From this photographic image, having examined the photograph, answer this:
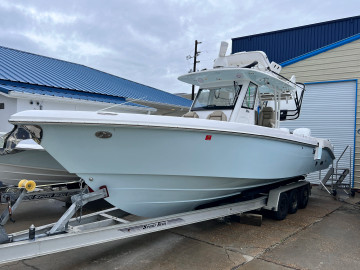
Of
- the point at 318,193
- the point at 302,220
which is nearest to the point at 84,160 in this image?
the point at 302,220

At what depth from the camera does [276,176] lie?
4.93m

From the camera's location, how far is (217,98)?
5.34 m

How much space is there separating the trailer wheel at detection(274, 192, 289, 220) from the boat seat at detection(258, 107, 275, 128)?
1316 mm

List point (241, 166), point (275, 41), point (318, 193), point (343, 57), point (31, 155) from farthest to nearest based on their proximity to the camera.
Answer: point (275, 41) < point (343, 57) < point (318, 193) < point (31, 155) < point (241, 166)

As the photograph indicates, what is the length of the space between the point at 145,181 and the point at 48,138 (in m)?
1.17

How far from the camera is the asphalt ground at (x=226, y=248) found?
3617mm

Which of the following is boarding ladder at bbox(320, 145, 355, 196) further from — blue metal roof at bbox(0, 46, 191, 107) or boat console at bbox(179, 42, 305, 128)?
blue metal roof at bbox(0, 46, 191, 107)

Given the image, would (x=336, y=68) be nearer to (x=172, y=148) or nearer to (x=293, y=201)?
(x=293, y=201)

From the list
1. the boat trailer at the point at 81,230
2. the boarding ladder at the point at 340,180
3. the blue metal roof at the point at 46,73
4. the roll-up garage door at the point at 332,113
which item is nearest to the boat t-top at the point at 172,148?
the boat trailer at the point at 81,230

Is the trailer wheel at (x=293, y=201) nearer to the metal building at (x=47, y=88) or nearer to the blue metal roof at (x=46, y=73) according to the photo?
the metal building at (x=47, y=88)

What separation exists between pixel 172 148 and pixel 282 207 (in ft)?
10.3

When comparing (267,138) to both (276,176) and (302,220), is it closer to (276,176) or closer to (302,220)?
(276,176)

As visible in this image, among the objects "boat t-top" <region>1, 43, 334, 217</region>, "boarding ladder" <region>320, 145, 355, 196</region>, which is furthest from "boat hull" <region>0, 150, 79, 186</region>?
"boarding ladder" <region>320, 145, 355, 196</region>

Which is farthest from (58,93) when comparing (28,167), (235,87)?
(235,87)
